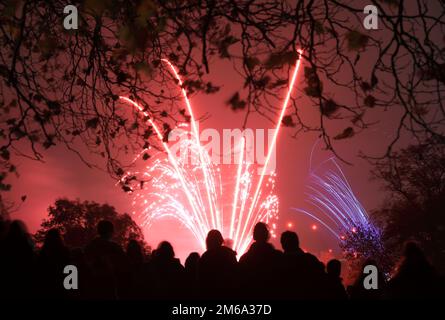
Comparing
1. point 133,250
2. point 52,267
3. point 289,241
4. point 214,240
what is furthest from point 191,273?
point 52,267

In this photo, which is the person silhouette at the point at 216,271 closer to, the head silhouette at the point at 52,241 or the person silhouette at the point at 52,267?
the person silhouette at the point at 52,267

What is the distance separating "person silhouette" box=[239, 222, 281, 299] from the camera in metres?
5.45

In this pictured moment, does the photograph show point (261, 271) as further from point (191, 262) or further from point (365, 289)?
point (365, 289)

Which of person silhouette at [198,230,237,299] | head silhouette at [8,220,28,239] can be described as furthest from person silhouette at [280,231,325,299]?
head silhouette at [8,220,28,239]

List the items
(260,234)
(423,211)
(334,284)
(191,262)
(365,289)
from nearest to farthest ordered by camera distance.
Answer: (260,234)
(334,284)
(191,262)
(365,289)
(423,211)

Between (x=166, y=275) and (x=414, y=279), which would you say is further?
(x=166, y=275)

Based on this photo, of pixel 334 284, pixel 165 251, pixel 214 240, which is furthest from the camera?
pixel 165 251

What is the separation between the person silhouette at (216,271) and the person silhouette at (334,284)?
50.3 inches

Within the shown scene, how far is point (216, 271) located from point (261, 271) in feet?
1.89

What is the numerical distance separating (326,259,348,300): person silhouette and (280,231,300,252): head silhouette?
60cm

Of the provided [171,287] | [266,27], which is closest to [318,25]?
[266,27]

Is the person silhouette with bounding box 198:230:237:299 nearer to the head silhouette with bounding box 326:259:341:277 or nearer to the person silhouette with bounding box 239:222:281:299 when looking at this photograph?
the person silhouette with bounding box 239:222:281:299

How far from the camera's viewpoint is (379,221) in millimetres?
39375

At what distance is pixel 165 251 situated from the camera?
21.3 feet
